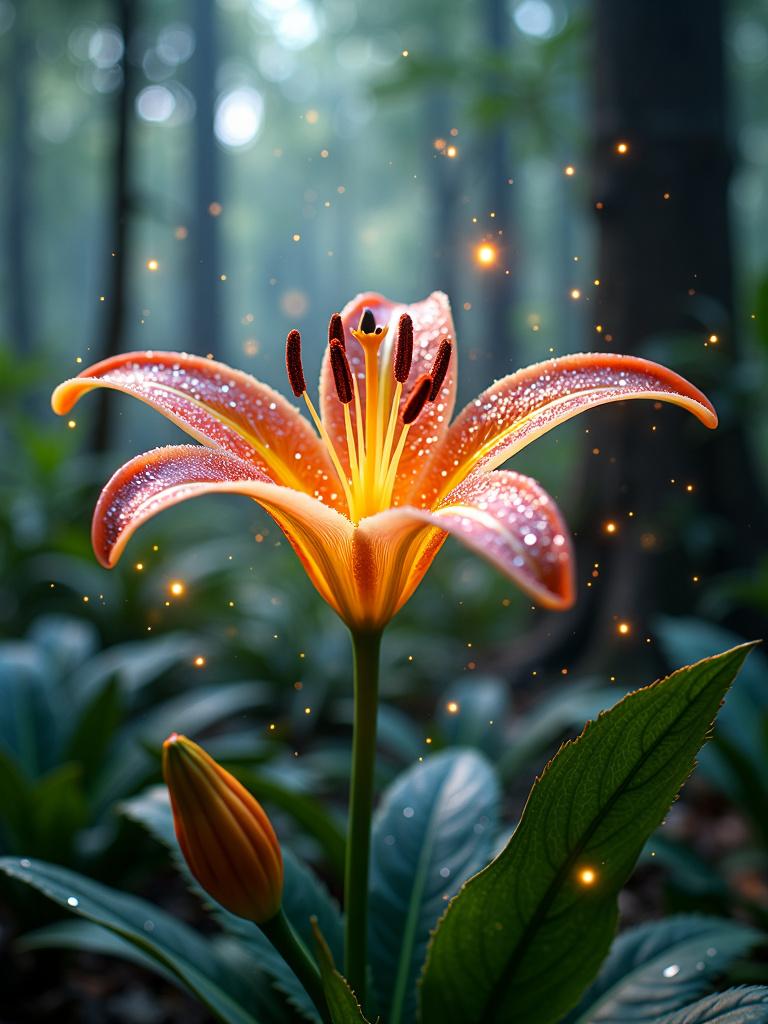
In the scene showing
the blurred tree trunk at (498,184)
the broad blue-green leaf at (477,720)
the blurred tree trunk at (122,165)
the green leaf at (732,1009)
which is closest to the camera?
the green leaf at (732,1009)

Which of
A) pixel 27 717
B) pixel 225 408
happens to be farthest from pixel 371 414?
pixel 27 717

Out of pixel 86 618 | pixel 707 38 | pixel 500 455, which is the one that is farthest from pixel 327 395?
pixel 86 618

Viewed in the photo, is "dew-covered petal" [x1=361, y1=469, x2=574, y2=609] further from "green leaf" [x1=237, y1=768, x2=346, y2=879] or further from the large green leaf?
the large green leaf

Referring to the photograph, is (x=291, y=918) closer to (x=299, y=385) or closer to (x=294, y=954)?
(x=294, y=954)

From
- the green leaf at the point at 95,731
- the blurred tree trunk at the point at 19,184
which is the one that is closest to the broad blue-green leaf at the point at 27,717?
the green leaf at the point at 95,731

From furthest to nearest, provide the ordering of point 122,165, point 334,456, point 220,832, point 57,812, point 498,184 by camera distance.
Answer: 1. point 498,184
2. point 122,165
3. point 57,812
4. point 334,456
5. point 220,832

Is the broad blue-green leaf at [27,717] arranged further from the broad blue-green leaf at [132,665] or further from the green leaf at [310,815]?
the green leaf at [310,815]

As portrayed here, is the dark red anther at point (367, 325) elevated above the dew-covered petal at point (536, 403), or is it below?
above

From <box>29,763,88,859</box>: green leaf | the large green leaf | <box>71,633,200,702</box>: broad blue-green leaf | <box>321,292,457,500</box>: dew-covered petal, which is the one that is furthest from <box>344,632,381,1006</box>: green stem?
<box>71,633,200,702</box>: broad blue-green leaf
